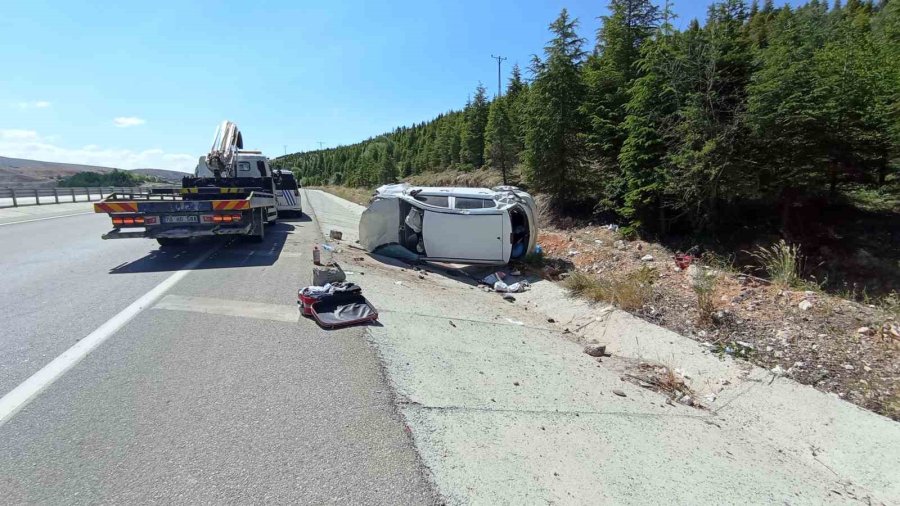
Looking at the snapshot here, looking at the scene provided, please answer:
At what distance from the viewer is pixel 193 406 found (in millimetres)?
3182

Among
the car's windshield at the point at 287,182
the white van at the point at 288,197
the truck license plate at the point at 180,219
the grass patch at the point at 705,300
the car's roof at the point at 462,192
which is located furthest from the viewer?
the car's windshield at the point at 287,182

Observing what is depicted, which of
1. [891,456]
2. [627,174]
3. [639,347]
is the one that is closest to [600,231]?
[627,174]

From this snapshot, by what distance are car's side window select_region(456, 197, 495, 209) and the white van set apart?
493 inches

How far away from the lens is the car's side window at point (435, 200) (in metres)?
9.99

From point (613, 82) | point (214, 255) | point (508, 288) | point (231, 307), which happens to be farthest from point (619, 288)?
point (613, 82)

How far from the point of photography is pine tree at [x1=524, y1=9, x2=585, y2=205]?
53.2 ft

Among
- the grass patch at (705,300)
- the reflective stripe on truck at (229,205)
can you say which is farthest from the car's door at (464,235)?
the grass patch at (705,300)

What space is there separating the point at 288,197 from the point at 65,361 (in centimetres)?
1730

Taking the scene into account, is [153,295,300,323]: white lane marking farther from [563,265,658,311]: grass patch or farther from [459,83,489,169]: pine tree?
[459,83,489,169]: pine tree

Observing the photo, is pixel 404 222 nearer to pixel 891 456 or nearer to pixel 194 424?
pixel 194 424

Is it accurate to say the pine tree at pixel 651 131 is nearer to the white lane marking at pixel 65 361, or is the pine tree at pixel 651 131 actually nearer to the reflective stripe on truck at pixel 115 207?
the white lane marking at pixel 65 361

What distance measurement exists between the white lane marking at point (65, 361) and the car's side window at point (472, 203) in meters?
5.81

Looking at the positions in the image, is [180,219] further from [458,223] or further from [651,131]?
[651,131]

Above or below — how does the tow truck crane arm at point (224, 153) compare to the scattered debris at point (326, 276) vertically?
above
